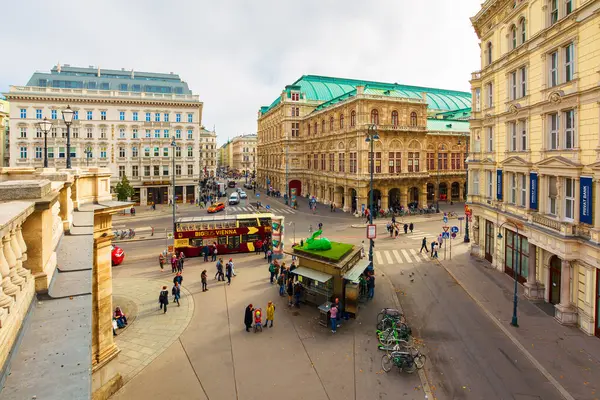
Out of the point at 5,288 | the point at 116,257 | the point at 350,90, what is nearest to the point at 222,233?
the point at 116,257

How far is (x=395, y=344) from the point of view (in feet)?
44.9

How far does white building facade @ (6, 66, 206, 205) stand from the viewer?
173ft

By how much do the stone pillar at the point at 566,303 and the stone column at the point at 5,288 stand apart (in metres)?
20.4

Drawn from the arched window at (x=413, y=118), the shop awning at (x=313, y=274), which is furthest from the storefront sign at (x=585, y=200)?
the arched window at (x=413, y=118)

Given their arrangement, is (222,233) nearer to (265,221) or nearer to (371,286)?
(265,221)

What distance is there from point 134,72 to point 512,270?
68.1m

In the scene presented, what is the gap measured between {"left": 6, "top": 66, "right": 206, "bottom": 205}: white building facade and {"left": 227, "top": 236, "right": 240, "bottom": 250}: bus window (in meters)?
34.0

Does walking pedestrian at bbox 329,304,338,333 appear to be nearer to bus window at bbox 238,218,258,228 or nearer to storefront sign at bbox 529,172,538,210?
storefront sign at bbox 529,172,538,210

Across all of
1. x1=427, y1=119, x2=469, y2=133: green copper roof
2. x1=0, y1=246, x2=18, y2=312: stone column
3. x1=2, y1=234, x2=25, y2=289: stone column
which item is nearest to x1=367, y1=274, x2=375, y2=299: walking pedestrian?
x1=2, y1=234, x2=25, y2=289: stone column

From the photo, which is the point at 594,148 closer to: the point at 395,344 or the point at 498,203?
the point at 498,203

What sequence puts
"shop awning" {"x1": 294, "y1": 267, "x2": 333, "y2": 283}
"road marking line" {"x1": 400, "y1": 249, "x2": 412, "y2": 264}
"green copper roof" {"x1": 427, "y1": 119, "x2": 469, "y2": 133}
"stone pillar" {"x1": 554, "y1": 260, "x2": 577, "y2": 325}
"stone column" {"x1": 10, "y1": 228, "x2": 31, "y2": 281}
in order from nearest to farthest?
"stone column" {"x1": 10, "y1": 228, "x2": 31, "y2": 281} → "stone pillar" {"x1": 554, "y1": 260, "x2": 577, "y2": 325} → "shop awning" {"x1": 294, "y1": 267, "x2": 333, "y2": 283} → "road marking line" {"x1": 400, "y1": 249, "x2": 412, "y2": 264} → "green copper roof" {"x1": 427, "y1": 119, "x2": 469, "y2": 133}

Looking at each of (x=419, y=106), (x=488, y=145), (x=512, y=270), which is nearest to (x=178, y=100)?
(x=419, y=106)

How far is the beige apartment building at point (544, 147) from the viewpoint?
1573 cm

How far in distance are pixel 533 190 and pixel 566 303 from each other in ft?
20.8
